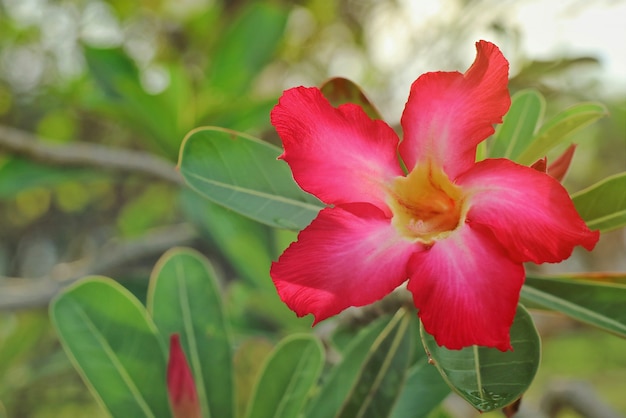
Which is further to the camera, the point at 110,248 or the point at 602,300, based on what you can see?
the point at 110,248

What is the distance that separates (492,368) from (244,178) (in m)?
0.27

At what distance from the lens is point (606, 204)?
584mm

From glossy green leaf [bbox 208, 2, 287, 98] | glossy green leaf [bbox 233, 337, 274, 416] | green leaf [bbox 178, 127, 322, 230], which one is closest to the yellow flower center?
green leaf [bbox 178, 127, 322, 230]

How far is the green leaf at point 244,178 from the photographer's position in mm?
589

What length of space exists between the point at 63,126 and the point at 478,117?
2.20 metres

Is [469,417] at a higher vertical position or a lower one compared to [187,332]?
lower

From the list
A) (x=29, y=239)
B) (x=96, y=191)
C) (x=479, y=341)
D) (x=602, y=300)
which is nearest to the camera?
(x=479, y=341)

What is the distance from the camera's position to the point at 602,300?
58 centimetres

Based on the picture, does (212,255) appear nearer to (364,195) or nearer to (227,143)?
(227,143)

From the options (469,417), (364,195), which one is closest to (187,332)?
(364,195)

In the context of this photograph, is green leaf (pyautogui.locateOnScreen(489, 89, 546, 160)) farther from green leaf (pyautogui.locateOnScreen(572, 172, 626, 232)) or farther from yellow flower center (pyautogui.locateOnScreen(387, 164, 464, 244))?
yellow flower center (pyautogui.locateOnScreen(387, 164, 464, 244))

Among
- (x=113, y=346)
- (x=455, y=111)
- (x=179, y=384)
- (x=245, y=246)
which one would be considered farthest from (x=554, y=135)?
(x=245, y=246)

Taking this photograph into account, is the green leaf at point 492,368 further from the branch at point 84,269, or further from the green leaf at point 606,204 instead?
the branch at point 84,269

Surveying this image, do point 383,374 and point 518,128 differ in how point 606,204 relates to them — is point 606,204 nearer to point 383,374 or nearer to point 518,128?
point 518,128
